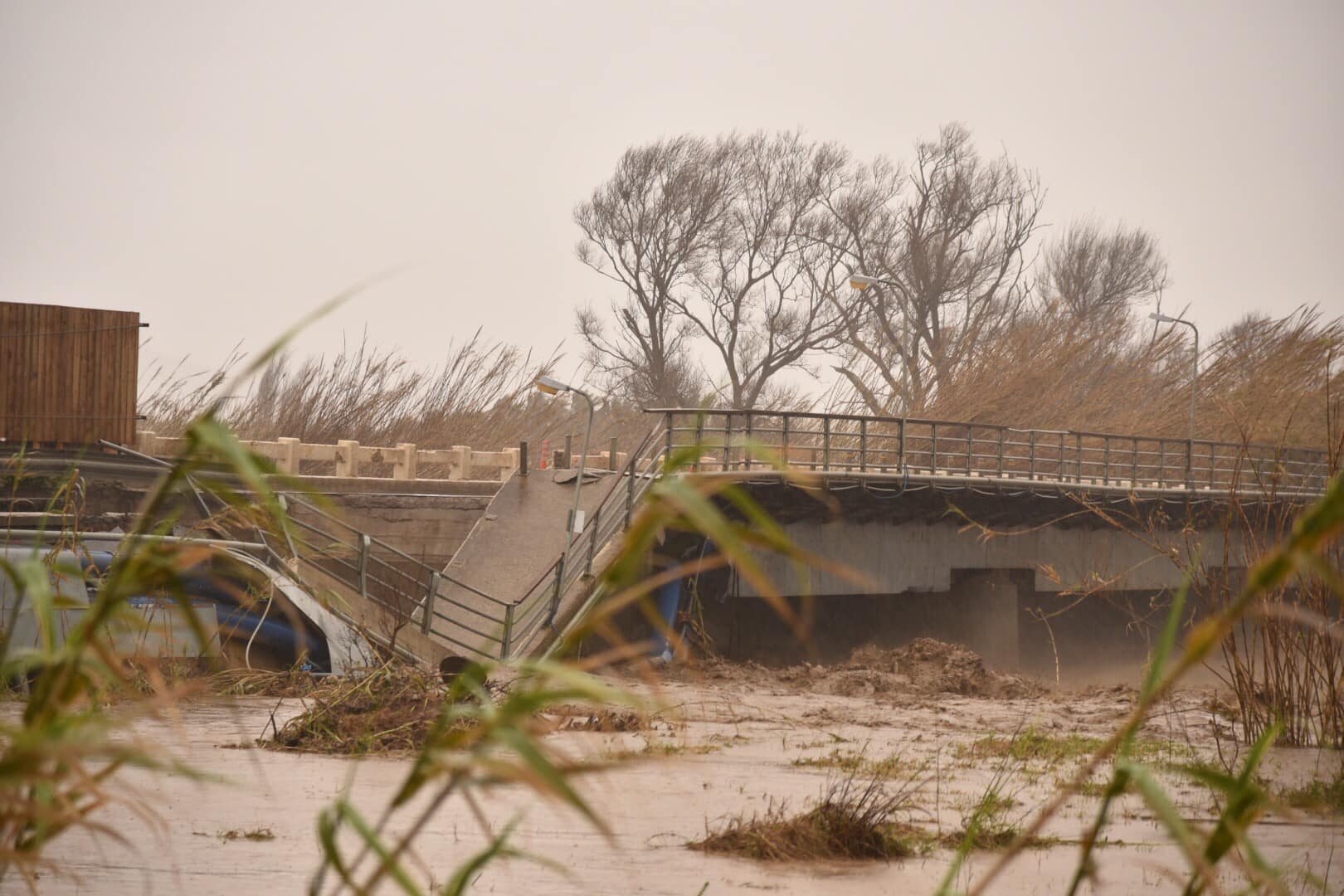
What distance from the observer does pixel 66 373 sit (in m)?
18.5

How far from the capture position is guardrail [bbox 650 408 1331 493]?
21.2 metres

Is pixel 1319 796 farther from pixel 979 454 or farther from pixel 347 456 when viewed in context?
pixel 979 454

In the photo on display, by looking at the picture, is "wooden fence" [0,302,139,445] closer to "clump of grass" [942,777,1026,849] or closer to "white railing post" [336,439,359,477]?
"white railing post" [336,439,359,477]

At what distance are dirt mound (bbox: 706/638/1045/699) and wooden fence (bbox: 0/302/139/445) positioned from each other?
9.29 m

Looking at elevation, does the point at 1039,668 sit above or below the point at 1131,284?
below

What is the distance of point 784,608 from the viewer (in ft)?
4.56

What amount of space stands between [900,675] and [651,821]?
1124 centimetres

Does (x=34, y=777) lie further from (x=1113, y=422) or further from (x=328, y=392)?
(x=1113, y=422)

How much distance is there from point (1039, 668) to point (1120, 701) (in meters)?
10.8

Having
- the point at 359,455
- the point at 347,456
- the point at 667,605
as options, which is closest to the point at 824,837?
the point at 667,605

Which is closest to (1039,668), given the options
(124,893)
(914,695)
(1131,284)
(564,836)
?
(914,695)

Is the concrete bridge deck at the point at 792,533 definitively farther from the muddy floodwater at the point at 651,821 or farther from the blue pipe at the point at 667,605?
the muddy floodwater at the point at 651,821

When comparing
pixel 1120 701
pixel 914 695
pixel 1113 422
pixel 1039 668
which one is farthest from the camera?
pixel 1113 422

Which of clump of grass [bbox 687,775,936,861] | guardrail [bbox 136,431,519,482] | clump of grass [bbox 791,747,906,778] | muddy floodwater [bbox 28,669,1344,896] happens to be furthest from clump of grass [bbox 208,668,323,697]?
guardrail [bbox 136,431,519,482]
